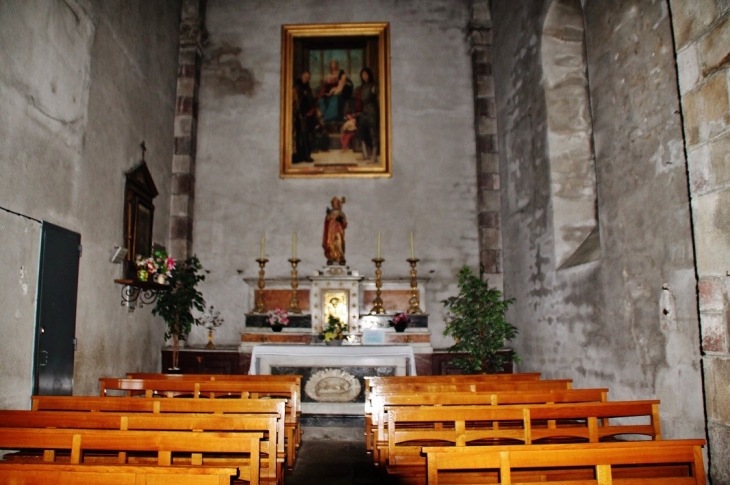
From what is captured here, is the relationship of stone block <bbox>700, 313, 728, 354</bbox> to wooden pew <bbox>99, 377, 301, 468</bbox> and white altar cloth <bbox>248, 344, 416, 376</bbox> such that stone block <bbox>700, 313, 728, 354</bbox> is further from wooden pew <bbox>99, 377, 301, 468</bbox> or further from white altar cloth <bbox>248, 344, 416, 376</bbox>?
white altar cloth <bbox>248, 344, 416, 376</bbox>

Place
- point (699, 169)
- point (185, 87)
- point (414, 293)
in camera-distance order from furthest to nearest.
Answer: point (185, 87) < point (414, 293) < point (699, 169)

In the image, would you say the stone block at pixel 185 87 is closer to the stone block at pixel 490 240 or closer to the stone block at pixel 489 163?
the stone block at pixel 489 163

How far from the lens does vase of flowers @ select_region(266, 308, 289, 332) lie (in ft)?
28.0

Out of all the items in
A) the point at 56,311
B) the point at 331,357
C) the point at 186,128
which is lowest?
the point at 331,357

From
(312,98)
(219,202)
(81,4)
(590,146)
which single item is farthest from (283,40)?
(590,146)

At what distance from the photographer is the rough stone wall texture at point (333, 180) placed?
10.0m

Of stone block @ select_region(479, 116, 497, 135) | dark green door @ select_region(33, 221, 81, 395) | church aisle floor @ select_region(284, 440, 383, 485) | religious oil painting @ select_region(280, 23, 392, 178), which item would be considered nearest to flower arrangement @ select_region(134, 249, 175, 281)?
dark green door @ select_region(33, 221, 81, 395)

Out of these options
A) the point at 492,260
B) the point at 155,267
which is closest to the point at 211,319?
the point at 155,267

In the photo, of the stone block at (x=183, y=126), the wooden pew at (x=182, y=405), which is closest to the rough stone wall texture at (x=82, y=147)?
the stone block at (x=183, y=126)

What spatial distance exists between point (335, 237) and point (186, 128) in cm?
343

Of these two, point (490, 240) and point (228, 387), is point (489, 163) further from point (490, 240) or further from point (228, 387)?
point (228, 387)

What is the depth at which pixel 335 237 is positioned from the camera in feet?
30.0

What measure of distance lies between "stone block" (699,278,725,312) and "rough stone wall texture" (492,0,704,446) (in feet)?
3.69

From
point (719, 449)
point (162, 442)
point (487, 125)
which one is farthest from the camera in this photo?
point (487, 125)
